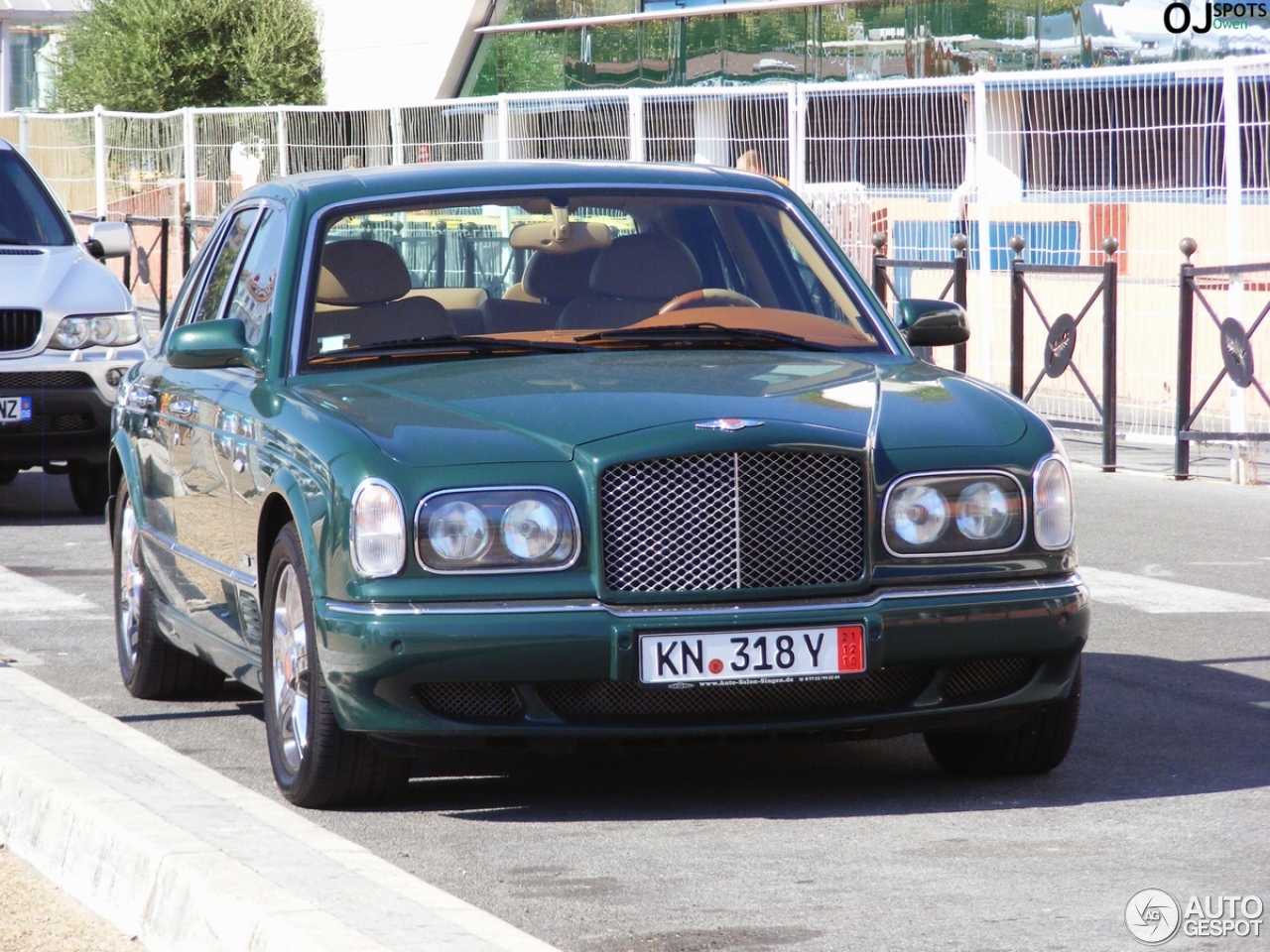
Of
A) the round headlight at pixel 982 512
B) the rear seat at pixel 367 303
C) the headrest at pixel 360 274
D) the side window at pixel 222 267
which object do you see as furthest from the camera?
the side window at pixel 222 267

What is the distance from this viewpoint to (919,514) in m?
5.18

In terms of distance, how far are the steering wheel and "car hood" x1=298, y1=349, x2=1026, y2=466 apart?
32 cm

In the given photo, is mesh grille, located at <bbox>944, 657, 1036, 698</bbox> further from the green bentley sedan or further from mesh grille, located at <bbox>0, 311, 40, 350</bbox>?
mesh grille, located at <bbox>0, 311, 40, 350</bbox>

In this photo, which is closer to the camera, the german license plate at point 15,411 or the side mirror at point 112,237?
the german license plate at point 15,411

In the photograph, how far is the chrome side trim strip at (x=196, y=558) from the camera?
A: 19.3 ft

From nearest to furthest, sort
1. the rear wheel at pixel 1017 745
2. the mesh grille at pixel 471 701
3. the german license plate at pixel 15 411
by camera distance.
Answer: the mesh grille at pixel 471 701 → the rear wheel at pixel 1017 745 → the german license plate at pixel 15 411

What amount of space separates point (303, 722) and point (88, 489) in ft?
24.5

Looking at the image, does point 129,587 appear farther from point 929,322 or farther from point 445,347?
point 929,322

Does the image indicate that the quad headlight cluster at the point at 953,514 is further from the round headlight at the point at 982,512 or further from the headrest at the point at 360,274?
the headrest at the point at 360,274

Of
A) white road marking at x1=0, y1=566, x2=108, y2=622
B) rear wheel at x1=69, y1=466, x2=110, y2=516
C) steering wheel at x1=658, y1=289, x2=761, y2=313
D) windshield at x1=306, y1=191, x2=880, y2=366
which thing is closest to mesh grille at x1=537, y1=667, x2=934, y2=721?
windshield at x1=306, y1=191, x2=880, y2=366

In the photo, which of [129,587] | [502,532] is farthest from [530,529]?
[129,587]

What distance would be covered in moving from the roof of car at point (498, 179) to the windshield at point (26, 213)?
631 cm

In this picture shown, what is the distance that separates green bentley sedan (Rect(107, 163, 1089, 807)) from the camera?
16.4 ft

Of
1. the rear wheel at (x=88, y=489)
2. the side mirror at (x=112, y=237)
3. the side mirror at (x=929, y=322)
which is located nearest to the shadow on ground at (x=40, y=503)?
the rear wheel at (x=88, y=489)
